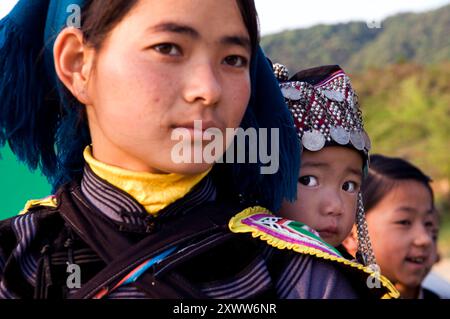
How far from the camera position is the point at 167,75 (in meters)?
1.77

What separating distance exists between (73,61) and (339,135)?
937 millimetres

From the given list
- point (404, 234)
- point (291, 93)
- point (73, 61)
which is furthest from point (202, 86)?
point (404, 234)

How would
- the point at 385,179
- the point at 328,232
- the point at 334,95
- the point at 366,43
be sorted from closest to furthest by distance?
the point at 328,232 → the point at 334,95 → the point at 385,179 → the point at 366,43

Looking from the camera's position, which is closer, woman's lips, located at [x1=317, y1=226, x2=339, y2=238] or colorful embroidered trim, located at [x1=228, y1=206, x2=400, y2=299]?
colorful embroidered trim, located at [x1=228, y1=206, x2=400, y2=299]

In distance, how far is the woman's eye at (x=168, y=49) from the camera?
5.85 ft

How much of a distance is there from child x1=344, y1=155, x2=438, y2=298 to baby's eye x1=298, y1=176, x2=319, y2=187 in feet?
Result: 4.61

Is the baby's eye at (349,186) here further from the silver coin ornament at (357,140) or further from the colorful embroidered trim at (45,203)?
the colorful embroidered trim at (45,203)

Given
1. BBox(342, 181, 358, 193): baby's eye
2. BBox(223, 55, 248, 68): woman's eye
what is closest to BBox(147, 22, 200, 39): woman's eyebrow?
BBox(223, 55, 248, 68): woman's eye

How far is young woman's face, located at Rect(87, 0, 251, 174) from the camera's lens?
5.82 feet

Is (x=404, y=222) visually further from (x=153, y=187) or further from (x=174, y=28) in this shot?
(x=174, y=28)

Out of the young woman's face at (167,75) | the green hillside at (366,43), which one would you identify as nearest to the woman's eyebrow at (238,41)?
the young woman's face at (167,75)

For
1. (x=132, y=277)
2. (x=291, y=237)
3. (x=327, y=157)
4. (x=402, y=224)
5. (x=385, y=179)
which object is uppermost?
(x=385, y=179)

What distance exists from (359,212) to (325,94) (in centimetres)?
47

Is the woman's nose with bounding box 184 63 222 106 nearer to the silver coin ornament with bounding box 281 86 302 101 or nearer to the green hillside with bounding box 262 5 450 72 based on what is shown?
the silver coin ornament with bounding box 281 86 302 101
